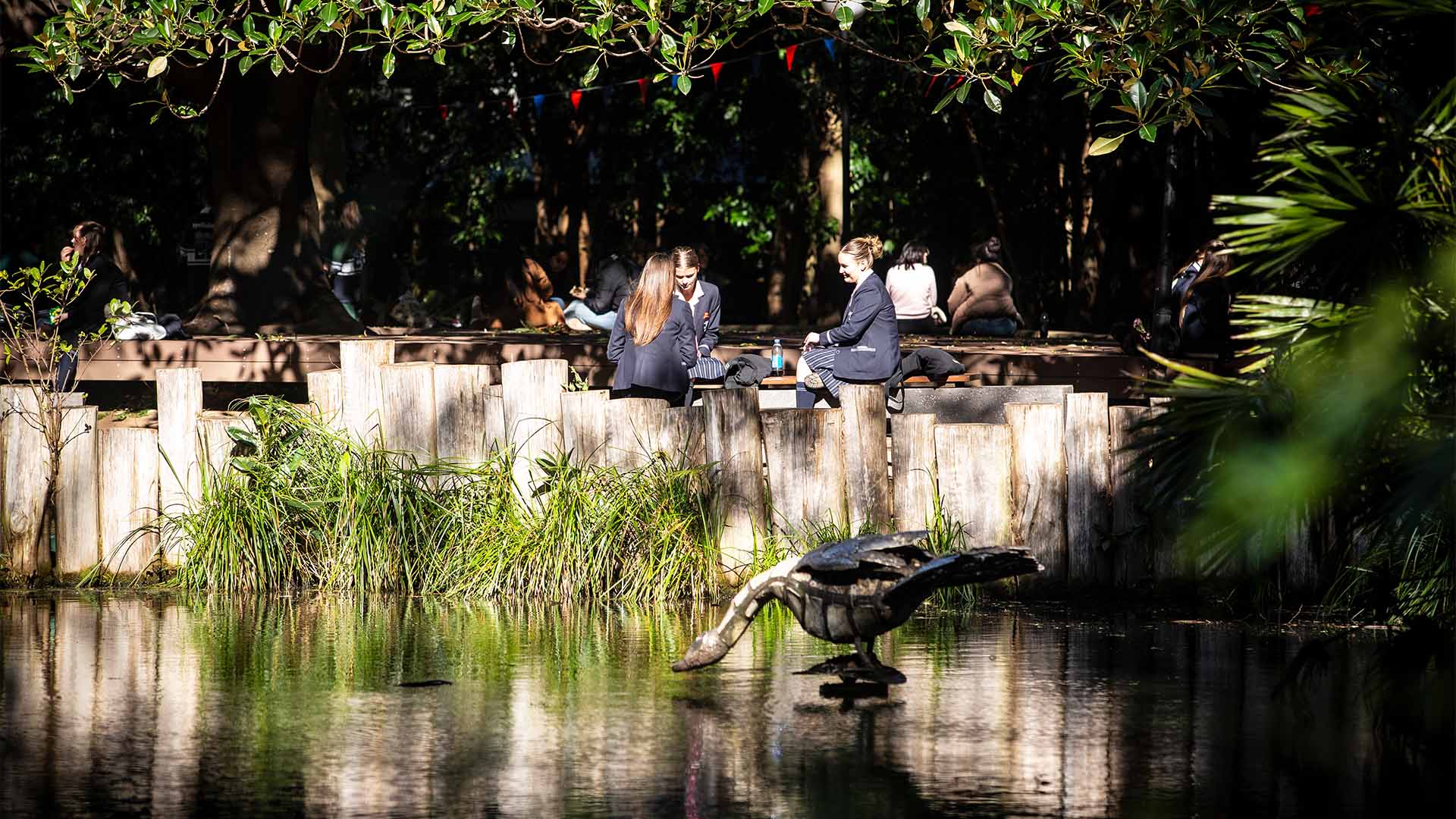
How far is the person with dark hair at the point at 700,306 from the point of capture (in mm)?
12078

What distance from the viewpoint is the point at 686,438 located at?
9.65 metres

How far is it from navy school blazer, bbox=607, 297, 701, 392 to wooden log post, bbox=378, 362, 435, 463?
1.51 meters

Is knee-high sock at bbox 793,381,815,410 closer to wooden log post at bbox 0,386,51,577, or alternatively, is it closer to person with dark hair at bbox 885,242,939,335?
wooden log post at bbox 0,386,51,577

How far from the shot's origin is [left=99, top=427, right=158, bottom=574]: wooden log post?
996 cm

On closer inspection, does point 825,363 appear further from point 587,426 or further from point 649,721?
point 649,721

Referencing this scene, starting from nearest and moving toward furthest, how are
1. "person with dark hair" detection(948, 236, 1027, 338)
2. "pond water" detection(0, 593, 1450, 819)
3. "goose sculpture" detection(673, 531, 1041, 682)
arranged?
"pond water" detection(0, 593, 1450, 819), "goose sculpture" detection(673, 531, 1041, 682), "person with dark hair" detection(948, 236, 1027, 338)

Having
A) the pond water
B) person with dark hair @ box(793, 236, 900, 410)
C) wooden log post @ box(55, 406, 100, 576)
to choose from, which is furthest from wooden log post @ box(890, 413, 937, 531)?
wooden log post @ box(55, 406, 100, 576)

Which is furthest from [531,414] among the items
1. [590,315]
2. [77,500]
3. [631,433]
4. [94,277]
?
[590,315]

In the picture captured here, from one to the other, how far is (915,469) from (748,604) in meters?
2.54

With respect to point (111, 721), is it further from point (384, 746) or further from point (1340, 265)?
point (1340, 265)

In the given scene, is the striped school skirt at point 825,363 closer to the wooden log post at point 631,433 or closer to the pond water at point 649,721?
the wooden log post at point 631,433

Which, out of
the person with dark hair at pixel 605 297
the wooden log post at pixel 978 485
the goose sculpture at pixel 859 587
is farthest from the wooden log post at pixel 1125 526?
the person with dark hair at pixel 605 297

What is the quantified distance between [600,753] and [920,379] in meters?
9.10

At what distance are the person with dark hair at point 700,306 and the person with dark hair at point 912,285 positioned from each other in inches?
211
